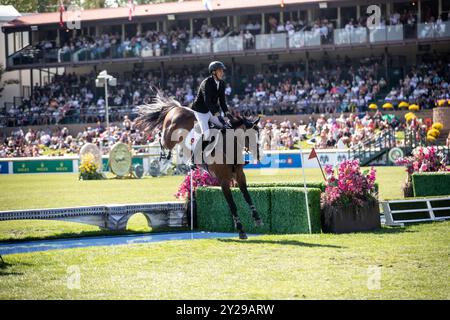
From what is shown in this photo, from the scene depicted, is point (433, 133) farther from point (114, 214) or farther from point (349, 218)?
point (114, 214)

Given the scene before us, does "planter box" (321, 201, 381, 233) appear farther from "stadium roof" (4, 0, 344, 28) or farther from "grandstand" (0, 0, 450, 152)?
"stadium roof" (4, 0, 344, 28)

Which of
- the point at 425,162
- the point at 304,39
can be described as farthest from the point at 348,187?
the point at 304,39

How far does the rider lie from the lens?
13414 millimetres

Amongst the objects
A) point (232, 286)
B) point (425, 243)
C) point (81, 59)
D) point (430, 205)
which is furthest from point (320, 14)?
point (232, 286)

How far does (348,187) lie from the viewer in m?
14.6

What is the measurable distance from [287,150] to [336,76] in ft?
40.5

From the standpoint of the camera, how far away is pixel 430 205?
16312mm

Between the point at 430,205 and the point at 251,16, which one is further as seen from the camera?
the point at 251,16

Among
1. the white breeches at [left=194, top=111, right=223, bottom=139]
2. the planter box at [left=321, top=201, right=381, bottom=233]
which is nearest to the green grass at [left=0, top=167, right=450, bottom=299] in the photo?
the planter box at [left=321, top=201, right=381, bottom=233]

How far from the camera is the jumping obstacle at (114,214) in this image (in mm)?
15336

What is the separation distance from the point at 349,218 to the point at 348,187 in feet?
2.04

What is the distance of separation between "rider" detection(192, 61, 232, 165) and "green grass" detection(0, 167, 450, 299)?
220 centimetres
